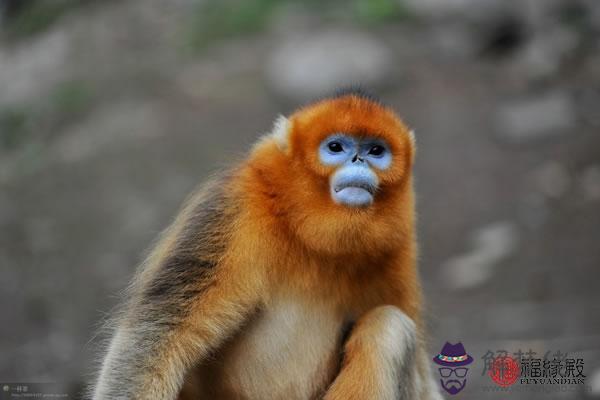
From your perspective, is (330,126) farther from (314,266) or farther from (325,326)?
(325,326)

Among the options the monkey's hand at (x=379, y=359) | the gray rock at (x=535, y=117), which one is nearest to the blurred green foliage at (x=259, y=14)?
the gray rock at (x=535, y=117)

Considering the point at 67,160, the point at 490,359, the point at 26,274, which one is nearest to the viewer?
the point at 490,359

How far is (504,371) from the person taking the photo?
20.6 feet

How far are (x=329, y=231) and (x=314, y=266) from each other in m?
0.23

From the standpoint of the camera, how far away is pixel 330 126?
459cm

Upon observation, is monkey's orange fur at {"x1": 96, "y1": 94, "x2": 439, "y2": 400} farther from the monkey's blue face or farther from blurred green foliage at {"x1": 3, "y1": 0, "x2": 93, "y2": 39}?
blurred green foliage at {"x1": 3, "y1": 0, "x2": 93, "y2": 39}

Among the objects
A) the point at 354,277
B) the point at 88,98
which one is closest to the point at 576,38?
the point at 88,98

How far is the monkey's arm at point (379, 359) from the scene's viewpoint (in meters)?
4.56

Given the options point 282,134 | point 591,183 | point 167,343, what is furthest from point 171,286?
point 591,183

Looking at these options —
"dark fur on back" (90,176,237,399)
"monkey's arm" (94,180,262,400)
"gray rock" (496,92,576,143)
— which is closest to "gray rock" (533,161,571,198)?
"gray rock" (496,92,576,143)

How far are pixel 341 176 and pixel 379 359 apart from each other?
3.10 ft

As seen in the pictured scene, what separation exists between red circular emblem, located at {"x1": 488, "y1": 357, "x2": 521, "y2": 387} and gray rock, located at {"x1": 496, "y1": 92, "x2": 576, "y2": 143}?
6055mm

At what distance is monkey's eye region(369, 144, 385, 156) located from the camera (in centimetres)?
462

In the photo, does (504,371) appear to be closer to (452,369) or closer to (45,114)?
(452,369)
